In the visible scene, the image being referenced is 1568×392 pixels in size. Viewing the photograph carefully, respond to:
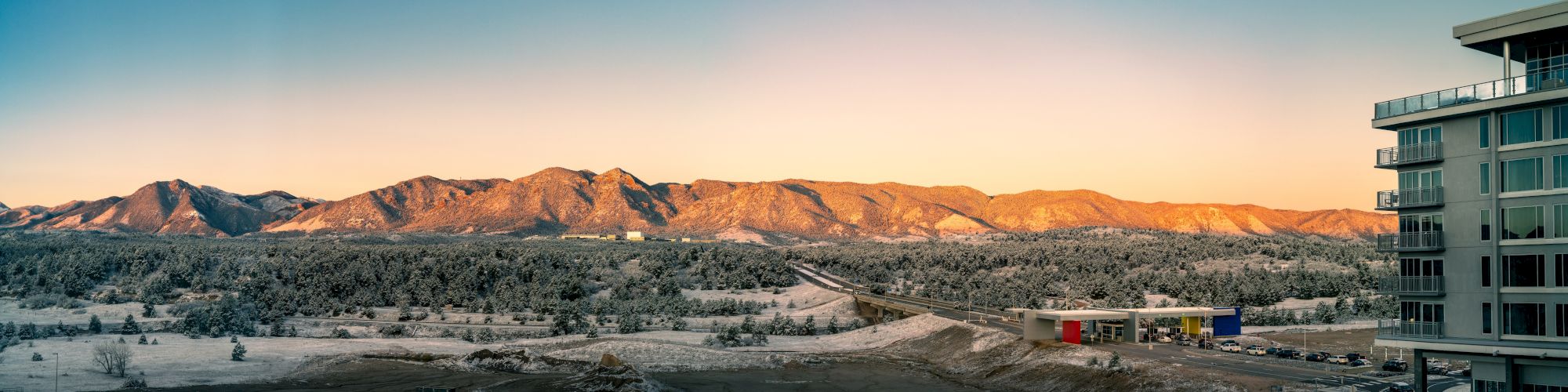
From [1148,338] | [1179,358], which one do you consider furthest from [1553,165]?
[1148,338]

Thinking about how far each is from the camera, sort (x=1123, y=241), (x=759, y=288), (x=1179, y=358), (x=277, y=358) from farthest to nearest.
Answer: (x=1123, y=241), (x=759, y=288), (x=277, y=358), (x=1179, y=358)

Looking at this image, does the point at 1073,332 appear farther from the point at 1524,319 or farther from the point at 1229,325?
the point at 1524,319

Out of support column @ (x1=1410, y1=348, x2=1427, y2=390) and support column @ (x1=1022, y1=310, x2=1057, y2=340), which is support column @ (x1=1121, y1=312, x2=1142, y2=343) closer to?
support column @ (x1=1022, y1=310, x2=1057, y2=340)

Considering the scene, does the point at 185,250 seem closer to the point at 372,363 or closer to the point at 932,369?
the point at 372,363

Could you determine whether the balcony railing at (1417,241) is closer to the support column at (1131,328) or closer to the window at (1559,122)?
the window at (1559,122)

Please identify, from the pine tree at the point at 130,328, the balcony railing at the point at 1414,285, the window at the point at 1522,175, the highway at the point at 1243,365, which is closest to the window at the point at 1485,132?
the window at the point at 1522,175

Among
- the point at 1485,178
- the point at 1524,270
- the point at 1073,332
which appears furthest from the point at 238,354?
the point at 1524,270

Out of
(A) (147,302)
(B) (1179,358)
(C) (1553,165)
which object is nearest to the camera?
(C) (1553,165)
